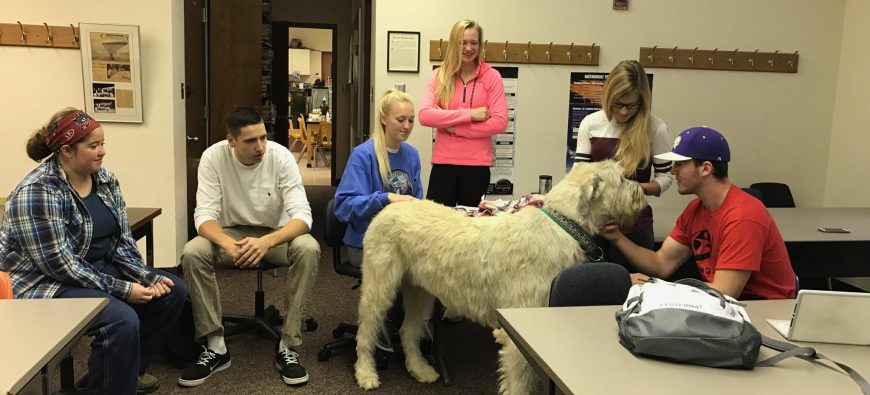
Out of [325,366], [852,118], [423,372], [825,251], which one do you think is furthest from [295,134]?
[825,251]

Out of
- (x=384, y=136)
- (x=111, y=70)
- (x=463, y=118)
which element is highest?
(x=111, y=70)

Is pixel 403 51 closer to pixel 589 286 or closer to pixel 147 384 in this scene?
pixel 147 384

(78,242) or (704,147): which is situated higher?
(704,147)

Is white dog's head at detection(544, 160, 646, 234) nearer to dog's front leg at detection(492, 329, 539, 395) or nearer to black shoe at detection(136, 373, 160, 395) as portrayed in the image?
dog's front leg at detection(492, 329, 539, 395)

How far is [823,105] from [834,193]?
750 mm

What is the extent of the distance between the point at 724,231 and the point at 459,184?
72.7 inches

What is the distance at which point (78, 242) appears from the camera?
240cm

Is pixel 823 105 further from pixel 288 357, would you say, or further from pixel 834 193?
pixel 288 357

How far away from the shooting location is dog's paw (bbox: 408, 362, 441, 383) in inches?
118

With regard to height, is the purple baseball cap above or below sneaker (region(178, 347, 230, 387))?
above

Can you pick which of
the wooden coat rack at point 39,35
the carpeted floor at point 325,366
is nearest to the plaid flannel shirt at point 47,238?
the carpeted floor at point 325,366

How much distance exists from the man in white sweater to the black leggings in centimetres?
84

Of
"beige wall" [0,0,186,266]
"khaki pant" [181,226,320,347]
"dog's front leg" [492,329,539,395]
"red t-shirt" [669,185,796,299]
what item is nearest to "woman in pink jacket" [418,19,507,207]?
"khaki pant" [181,226,320,347]

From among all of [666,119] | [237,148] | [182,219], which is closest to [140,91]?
[182,219]
